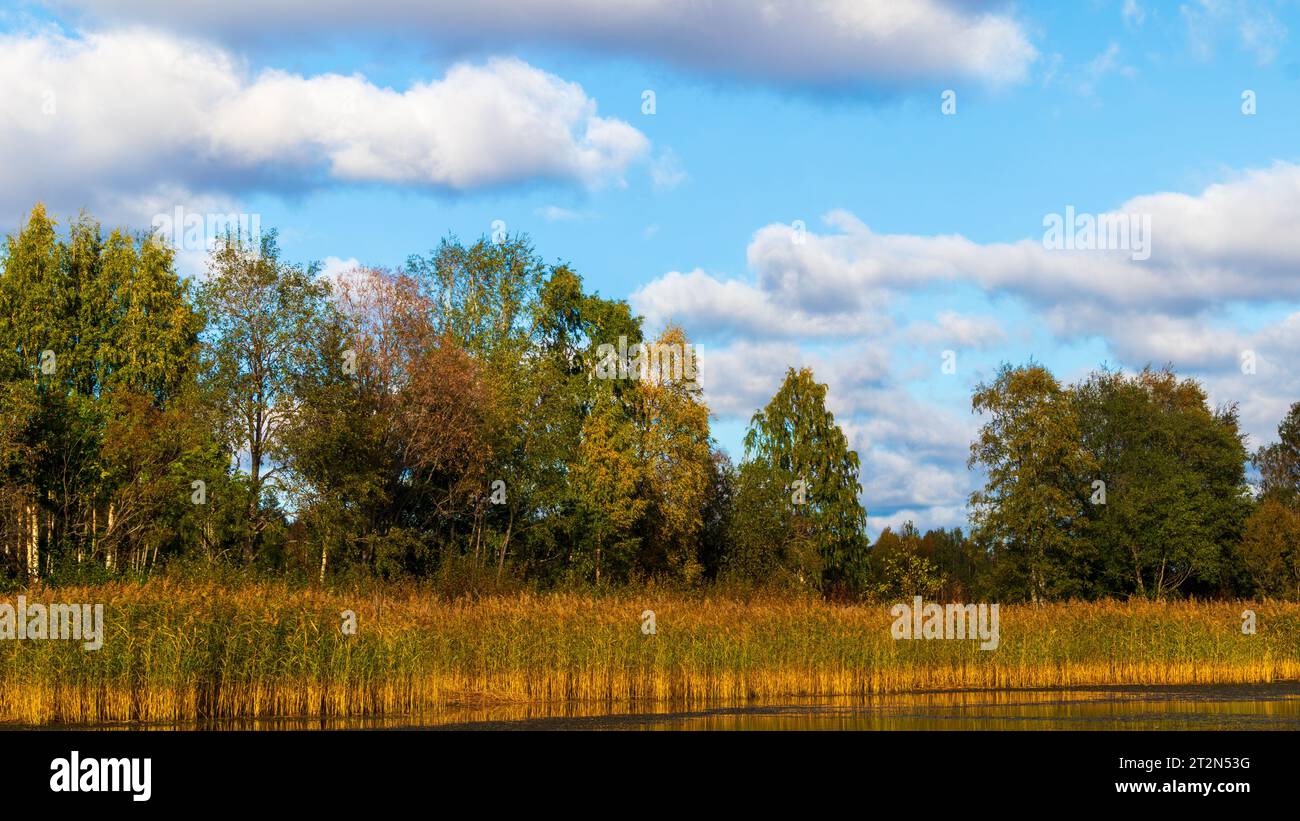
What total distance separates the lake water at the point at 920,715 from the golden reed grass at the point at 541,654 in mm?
1196

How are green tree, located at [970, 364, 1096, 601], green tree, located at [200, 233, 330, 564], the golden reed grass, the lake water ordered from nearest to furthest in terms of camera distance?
the lake water
the golden reed grass
green tree, located at [200, 233, 330, 564]
green tree, located at [970, 364, 1096, 601]

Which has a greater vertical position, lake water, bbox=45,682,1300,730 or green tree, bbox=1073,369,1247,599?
green tree, bbox=1073,369,1247,599

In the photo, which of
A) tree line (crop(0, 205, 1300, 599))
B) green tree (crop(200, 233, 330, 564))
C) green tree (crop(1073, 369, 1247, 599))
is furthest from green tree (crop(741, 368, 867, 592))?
green tree (crop(200, 233, 330, 564))

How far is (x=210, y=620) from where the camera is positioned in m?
23.5

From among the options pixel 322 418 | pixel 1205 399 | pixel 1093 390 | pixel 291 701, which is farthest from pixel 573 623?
pixel 1205 399

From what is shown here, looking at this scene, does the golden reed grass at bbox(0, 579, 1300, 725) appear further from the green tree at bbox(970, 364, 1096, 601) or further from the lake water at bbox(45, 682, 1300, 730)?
the green tree at bbox(970, 364, 1096, 601)

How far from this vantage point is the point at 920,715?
24078 mm

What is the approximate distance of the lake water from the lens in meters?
22.0

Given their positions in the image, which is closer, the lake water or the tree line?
the lake water

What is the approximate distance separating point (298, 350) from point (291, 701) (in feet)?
79.6

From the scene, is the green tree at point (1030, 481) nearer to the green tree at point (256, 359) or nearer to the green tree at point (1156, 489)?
the green tree at point (1156, 489)

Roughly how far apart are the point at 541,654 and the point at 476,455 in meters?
25.0

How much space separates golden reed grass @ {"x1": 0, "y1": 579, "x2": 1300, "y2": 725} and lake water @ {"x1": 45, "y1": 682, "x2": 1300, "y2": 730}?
3.92ft

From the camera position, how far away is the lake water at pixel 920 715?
21953mm
